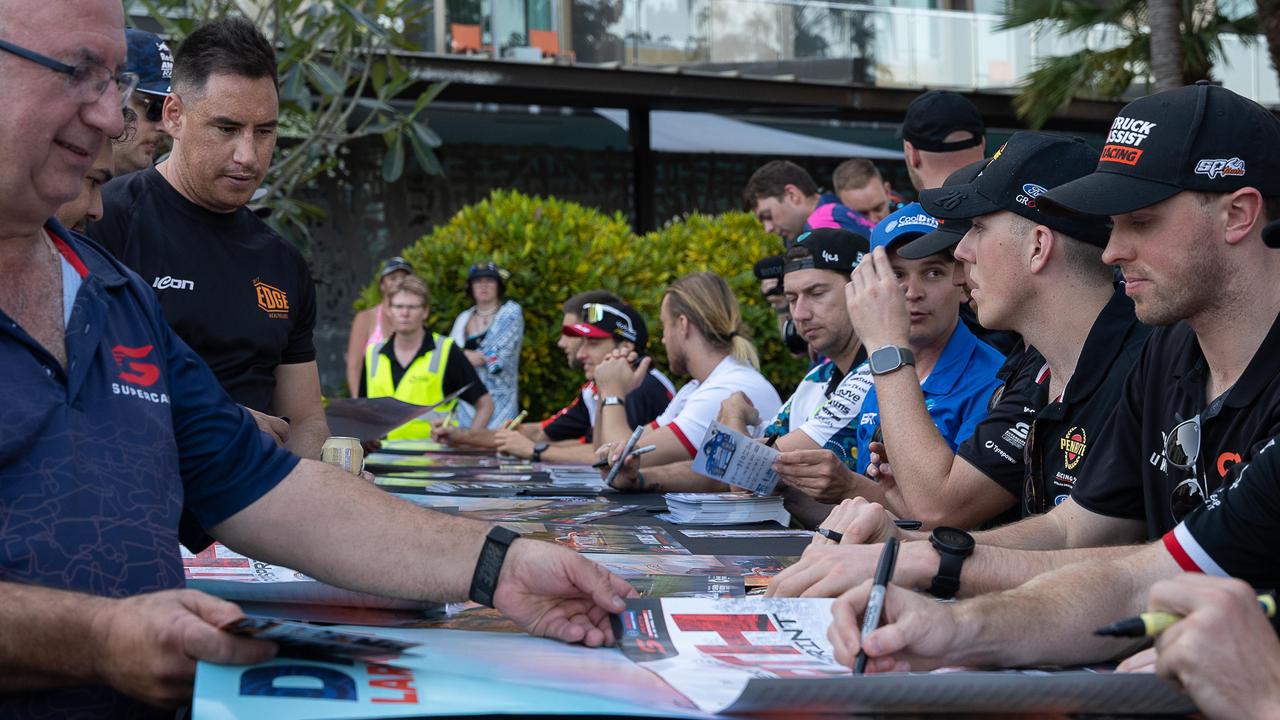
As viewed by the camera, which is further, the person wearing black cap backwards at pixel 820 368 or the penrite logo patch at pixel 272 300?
the person wearing black cap backwards at pixel 820 368

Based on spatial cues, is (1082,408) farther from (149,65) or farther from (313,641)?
(149,65)

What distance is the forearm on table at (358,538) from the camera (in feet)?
6.59

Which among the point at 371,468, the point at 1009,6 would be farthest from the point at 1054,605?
the point at 1009,6

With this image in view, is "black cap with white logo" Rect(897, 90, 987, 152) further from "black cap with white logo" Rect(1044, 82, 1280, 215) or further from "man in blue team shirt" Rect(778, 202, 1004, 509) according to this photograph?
"black cap with white logo" Rect(1044, 82, 1280, 215)

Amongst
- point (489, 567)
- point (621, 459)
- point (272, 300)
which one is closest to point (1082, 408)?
point (489, 567)

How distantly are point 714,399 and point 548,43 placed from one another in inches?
346

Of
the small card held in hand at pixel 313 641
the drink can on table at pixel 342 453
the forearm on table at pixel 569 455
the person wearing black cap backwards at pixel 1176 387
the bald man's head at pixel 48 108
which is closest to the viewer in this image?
the small card held in hand at pixel 313 641

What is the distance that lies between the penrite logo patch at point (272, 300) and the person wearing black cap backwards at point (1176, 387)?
2.22 metres

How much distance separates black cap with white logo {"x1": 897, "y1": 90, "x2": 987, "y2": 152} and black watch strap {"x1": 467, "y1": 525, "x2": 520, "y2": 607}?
379 cm

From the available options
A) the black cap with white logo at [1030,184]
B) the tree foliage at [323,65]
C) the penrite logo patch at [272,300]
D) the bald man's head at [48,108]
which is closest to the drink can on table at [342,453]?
the penrite logo patch at [272,300]

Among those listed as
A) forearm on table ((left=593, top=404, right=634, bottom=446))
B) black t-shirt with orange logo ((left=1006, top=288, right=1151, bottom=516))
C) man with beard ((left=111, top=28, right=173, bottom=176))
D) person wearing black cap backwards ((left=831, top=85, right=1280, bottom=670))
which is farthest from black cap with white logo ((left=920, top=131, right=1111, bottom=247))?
forearm on table ((left=593, top=404, right=634, bottom=446))

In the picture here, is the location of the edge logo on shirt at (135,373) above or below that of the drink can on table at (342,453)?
above

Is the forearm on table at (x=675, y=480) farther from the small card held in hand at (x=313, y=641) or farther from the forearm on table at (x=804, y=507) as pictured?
the small card held in hand at (x=313, y=641)

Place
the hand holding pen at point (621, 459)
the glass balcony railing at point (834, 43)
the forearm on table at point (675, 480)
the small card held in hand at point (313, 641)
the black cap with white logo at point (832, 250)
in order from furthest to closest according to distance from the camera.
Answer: the glass balcony railing at point (834, 43), the forearm on table at point (675, 480), the black cap with white logo at point (832, 250), the hand holding pen at point (621, 459), the small card held in hand at point (313, 641)
